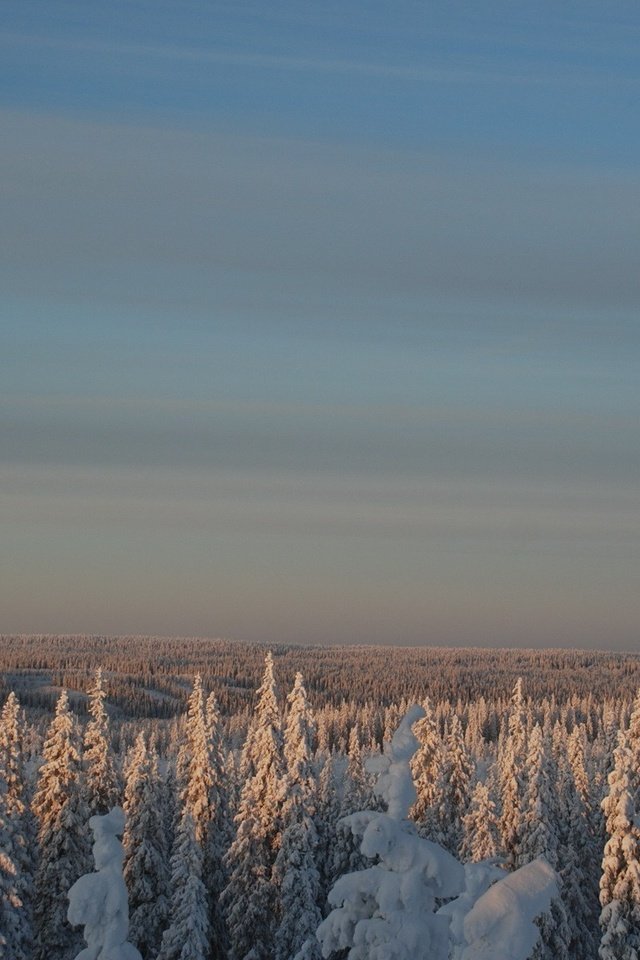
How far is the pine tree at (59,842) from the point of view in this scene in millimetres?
51656

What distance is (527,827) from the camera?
61750 mm

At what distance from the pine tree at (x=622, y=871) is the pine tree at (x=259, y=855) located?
1349 centimetres

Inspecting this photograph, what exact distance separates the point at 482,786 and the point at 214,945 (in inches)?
542

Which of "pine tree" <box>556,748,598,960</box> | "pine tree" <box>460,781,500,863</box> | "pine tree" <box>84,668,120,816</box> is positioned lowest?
"pine tree" <box>556,748,598,960</box>

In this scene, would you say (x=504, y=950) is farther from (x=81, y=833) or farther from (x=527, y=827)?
(x=527, y=827)

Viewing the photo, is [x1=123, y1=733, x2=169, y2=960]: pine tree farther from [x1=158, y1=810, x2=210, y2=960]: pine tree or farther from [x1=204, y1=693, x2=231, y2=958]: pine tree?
[x1=204, y1=693, x2=231, y2=958]: pine tree

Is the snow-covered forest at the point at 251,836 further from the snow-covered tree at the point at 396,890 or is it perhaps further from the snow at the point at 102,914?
the snow-covered tree at the point at 396,890

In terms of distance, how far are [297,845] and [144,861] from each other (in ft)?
20.7

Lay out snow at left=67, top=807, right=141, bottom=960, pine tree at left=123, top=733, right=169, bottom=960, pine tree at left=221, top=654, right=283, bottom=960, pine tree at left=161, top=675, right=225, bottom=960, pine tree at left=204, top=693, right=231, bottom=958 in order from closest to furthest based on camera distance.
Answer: snow at left=67, top=807, right=141, bottom=960 < pine tree at left=221, top=654, right=283, bottom=960 < pine tree at left=123, top=733, right=169, bottom=960 < pine tree at left=161, top=675, right=225, bottom=960 < pine tree at left=204, top=693, right=231, bottom=958

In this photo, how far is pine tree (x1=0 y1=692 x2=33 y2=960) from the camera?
154 feet

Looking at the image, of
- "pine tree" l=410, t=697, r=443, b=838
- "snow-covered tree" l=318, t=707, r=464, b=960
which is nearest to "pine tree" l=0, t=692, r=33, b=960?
"pine tree" l=410, t=697, r=443, b=838

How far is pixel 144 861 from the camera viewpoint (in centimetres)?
5459

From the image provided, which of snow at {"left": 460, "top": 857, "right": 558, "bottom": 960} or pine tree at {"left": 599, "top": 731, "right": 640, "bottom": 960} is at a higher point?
snow at {"left": 460, "top": 857, "right": 558, "bottom": 960}

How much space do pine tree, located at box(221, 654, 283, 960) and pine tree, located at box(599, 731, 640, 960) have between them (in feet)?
44.3
